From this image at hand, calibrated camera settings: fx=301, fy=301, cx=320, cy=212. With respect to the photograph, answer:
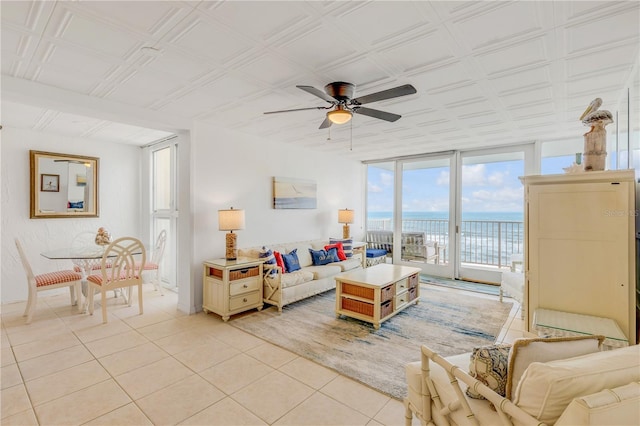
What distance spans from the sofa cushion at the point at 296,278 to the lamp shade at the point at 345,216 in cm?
199

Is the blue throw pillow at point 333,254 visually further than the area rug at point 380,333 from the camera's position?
Yes

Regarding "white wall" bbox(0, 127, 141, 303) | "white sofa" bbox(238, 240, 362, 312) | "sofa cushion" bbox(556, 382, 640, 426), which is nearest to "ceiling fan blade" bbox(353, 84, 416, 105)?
"sofa cushion" bbox(556, 382, 640, 426)

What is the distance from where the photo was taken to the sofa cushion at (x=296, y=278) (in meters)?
4.13

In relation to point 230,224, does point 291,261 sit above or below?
below

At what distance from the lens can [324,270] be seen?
4820 millimetres

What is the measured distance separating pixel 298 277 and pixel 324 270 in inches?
24.8

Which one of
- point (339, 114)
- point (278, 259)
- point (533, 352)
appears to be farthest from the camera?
point (278, 259)

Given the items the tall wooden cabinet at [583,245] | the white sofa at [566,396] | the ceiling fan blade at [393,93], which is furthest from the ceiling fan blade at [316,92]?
the white sofa at [566,396]

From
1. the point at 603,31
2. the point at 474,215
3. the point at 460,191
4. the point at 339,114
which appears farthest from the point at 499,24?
the point at 474,215

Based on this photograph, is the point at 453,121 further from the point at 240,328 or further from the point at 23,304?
the point at 23,304

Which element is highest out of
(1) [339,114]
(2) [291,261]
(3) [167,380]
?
(1) [339,114]

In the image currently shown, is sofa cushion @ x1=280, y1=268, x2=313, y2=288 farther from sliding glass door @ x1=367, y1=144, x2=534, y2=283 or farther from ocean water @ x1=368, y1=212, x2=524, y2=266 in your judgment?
ocean water @ x1=368, y1=212, x2=524, y2=266

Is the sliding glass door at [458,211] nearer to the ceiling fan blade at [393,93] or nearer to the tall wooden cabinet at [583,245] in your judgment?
the tall wooden cabinet at [583,245]

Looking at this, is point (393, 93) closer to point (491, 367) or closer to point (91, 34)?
point (491, 367)
